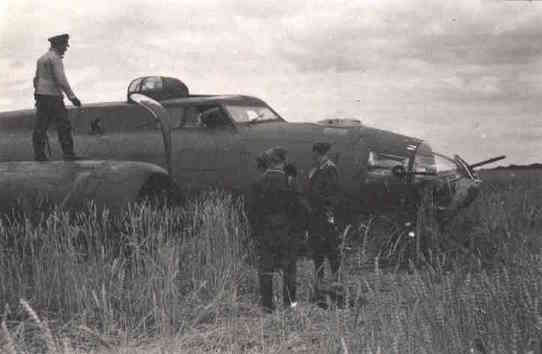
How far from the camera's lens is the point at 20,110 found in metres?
9.74

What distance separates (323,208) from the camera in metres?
7.14

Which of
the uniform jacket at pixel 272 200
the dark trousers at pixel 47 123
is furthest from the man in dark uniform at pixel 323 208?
the dark trousers at pixel 47 123

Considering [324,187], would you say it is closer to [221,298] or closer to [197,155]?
[221,298]

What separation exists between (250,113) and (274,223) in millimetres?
2905

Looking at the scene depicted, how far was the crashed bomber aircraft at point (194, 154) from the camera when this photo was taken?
691 centimetres

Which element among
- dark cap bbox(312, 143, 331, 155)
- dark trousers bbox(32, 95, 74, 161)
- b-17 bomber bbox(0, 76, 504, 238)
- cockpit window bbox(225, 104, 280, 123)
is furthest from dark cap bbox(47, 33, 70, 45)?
dark cap bbox(312, 143, 331, 155)

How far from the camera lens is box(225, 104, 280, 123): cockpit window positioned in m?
8.60

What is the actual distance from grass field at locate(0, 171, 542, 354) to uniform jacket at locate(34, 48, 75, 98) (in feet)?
5.96

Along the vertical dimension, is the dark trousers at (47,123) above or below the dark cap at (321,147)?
above

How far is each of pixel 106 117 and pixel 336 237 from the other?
11.8 feet

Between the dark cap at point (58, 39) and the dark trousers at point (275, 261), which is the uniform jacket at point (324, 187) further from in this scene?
the dark cap at point (58, 39)

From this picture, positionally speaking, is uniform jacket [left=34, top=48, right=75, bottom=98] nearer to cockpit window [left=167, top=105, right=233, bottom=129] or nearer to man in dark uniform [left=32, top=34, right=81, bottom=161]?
man in dark uniform [left=32, top=34, right=81, bottom=161]

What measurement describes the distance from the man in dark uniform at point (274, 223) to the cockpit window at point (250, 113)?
2412 mm

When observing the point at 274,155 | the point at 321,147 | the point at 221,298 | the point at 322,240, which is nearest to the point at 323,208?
the point at 322,240
